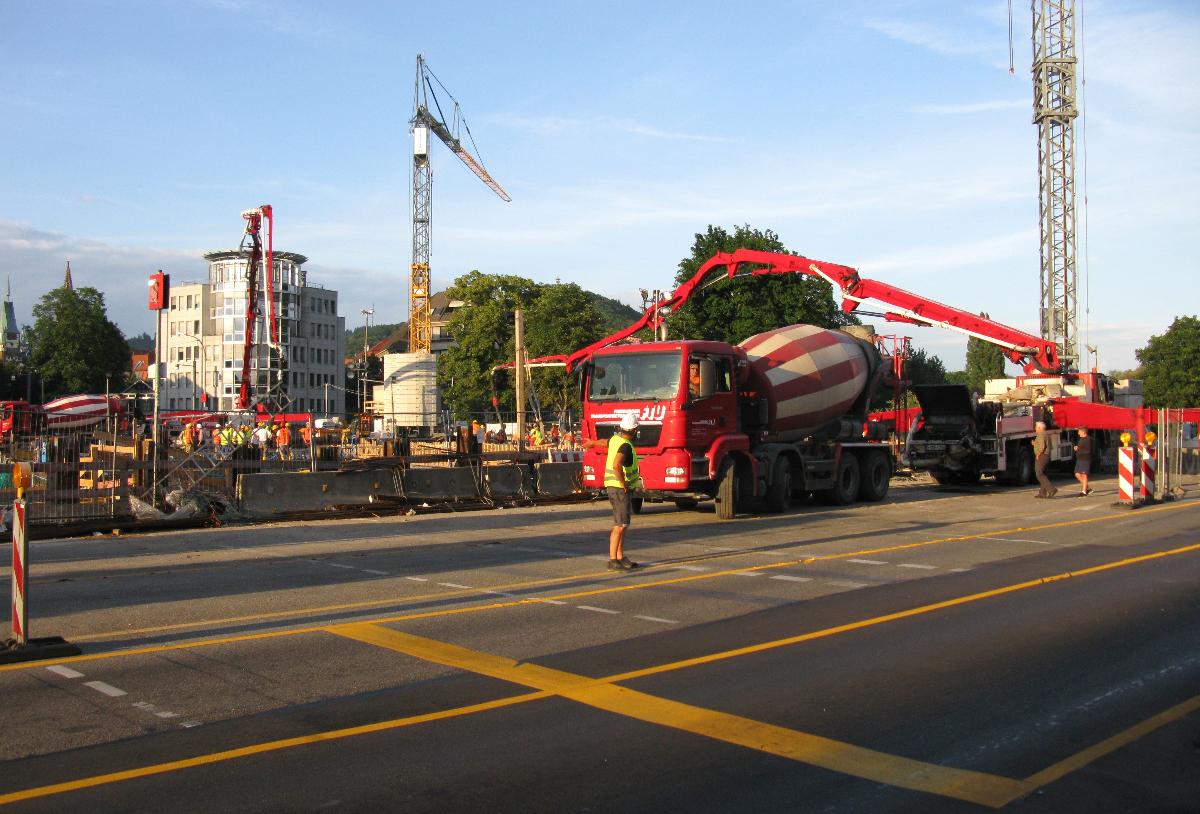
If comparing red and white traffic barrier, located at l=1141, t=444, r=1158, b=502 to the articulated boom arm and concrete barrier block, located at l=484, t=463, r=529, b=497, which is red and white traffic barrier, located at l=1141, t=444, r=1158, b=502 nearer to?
the articulated boom arm

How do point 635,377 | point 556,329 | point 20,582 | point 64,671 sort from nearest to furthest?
point 64,671 → point 20,582 → point 635,377 → point 556,329

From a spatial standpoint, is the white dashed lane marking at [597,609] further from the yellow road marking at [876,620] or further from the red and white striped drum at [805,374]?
the red and white striped drum at [805,374]

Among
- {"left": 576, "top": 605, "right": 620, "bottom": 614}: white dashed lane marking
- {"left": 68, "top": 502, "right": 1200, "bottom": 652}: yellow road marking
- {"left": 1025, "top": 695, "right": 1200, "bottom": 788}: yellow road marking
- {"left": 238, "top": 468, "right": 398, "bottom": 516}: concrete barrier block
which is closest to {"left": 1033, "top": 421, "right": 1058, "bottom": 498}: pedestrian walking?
{"left": 68, "top": 502, "right": 1200, "bottom": 652}: yellow road marking

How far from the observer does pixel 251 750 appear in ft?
19.0

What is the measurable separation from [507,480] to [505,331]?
6042 centimetres

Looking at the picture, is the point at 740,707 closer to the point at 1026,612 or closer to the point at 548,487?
the point at 1026,612

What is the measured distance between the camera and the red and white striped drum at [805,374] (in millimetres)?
21125

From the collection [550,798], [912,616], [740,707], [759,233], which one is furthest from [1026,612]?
[759,233]

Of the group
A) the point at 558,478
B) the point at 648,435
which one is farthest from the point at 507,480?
the point at 648,435

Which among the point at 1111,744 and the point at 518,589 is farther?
the point at 518,589

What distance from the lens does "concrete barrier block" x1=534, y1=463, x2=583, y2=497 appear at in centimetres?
2362

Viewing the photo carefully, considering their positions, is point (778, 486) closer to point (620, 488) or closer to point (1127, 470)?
point (1127, 470)

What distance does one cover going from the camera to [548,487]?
77.9ft

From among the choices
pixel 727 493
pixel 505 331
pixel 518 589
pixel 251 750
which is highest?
pixel 505 331
